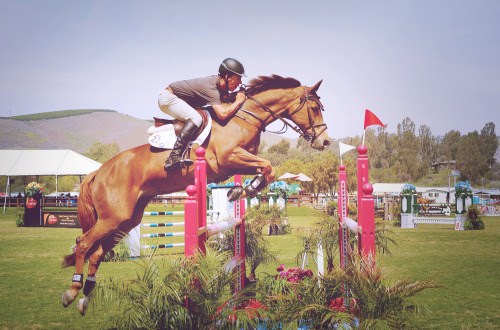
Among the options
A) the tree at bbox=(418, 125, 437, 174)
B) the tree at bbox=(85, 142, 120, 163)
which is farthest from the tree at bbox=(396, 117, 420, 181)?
the tree at bbox=(85, 142, 120, 163)

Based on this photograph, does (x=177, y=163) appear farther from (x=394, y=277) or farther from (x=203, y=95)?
(x=394, y=277)

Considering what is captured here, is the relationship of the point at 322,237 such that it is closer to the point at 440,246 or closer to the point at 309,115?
the point at 309,115

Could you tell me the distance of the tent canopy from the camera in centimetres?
1477

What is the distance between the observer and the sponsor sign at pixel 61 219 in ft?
36.4

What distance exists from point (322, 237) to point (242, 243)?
69 cm

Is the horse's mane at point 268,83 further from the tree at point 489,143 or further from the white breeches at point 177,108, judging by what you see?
the tree at point 489,143

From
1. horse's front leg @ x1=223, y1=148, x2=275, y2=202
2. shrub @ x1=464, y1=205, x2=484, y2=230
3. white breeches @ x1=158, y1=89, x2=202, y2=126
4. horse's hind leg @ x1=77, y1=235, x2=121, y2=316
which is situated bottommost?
shrub @ x1=464, y1=205, x2=484, y2=230

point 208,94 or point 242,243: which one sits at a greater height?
point 208,94

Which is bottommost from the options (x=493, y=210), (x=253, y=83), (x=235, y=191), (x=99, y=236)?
(x=493, y=210)

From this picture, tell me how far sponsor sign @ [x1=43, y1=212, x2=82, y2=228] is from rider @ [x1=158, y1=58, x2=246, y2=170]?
9.53 metres

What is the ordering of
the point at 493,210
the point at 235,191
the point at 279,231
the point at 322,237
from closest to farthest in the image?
the point at 235,191, the point at 322,237, the point at 279,231, the point at 493,210

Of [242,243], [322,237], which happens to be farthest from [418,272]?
[242,243]

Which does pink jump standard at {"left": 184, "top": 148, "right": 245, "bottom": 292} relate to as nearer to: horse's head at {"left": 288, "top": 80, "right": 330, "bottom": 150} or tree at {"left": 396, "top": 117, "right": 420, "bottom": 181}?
horse's head at {"left": 288, "top": 80, "right": 330, "bottom": 150}

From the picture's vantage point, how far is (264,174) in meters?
2.66
